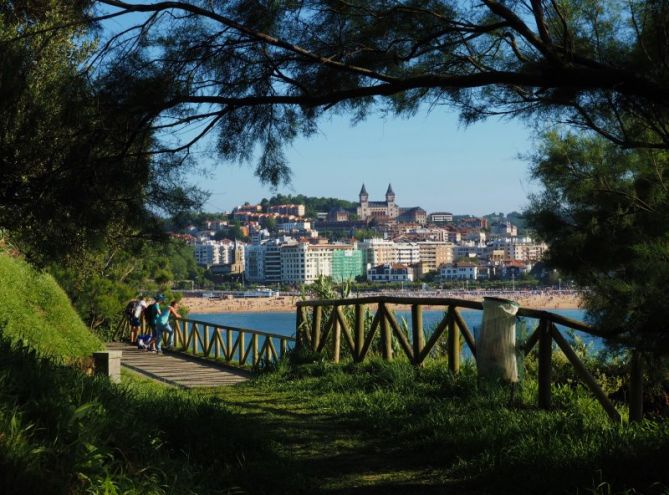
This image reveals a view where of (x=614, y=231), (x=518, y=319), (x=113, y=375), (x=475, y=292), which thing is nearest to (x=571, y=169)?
(x=614, y=231)

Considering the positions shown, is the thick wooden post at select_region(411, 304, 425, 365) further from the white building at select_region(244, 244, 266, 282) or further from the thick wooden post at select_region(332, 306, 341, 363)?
the white building at select_region(244, 244, 266, 282)

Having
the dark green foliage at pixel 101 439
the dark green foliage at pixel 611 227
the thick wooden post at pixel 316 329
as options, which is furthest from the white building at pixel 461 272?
the dark green foliage at pixel 101 439

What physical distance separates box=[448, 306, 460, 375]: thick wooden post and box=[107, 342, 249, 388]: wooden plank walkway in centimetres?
330

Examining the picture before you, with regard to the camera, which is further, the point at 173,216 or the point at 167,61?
the point at 173,216

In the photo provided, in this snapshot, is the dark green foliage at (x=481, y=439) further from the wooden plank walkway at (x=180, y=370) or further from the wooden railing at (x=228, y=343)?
the wooden railing at (x=228, y=343)

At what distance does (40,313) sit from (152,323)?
5787mm

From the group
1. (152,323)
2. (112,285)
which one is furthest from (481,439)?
(112,285)

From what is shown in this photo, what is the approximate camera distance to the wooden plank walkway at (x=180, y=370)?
11195 millimetres

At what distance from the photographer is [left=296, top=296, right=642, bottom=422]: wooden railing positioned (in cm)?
646

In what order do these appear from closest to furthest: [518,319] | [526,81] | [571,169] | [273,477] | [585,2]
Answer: [526,81] → [273,477] → [585,2] → [518,319] → [571,169]

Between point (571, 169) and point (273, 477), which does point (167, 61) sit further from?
point (571, 169)

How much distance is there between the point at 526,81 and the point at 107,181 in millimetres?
2712

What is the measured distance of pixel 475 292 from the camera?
268 ft

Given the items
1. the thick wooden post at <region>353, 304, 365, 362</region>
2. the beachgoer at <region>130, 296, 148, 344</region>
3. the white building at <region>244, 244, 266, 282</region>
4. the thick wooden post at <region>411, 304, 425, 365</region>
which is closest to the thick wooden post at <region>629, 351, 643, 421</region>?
the thick wooden post at <region>411, 304, 425, 365</region>
